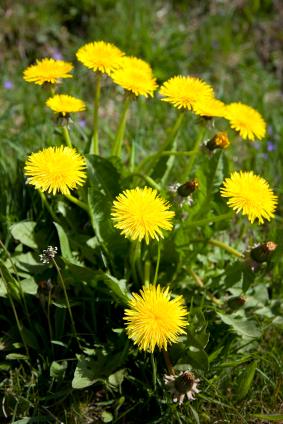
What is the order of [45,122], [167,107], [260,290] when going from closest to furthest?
[260,290], [45,122], [167,107]

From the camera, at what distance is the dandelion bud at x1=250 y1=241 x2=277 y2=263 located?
66.1 inches

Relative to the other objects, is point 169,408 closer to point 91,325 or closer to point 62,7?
point 91,325

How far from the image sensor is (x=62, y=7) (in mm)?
3607

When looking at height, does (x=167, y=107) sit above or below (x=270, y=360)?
above

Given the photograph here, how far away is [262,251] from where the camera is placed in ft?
5.57

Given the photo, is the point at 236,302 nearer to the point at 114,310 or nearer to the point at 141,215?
the point at 114,310

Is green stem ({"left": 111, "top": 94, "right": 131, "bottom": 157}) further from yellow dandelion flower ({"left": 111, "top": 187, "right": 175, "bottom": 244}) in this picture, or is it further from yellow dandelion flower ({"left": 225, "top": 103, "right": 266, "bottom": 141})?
yellow dandelion flower ({"left": 111, "top": 187, "right": 175, "bottom": 244})

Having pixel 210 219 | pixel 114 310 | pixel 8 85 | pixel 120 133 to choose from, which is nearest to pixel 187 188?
pixel 210 219

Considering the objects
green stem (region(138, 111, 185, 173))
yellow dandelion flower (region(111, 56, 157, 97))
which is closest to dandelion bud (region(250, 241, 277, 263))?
green stem (region(138, 111, 185, 173))

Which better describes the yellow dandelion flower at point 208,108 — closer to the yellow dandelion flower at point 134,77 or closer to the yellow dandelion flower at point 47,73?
the yellow dandelion flower at point 134,77

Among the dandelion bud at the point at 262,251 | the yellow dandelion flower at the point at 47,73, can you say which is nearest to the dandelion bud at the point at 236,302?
the dandelion bud at the point at 262,251

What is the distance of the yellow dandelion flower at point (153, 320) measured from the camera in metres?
1.39

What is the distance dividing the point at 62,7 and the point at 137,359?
265 centimetres

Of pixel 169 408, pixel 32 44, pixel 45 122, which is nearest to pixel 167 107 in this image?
pixel 45 122
